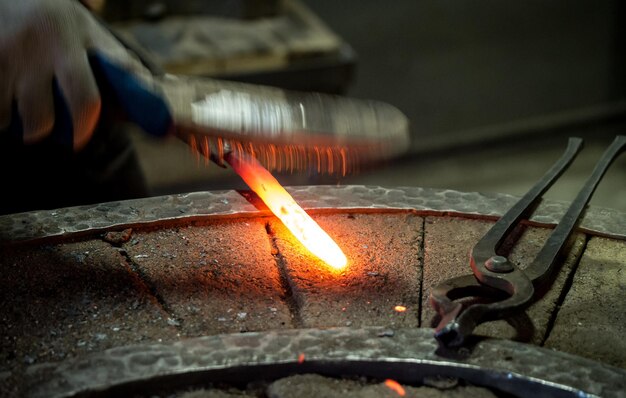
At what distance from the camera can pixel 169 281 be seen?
1.42 meters

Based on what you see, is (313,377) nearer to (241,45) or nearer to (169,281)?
(169,281)

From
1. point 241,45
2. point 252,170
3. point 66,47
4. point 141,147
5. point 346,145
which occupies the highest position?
point 66,47

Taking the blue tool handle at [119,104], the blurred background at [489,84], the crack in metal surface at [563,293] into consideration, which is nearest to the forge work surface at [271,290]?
the crack in metal surface at [563,293]

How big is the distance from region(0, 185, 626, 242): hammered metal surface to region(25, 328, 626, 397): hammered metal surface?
1.38ft

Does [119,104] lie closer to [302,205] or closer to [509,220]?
[302,205]

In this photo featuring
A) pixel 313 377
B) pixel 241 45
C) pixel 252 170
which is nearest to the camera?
pixel 313 377

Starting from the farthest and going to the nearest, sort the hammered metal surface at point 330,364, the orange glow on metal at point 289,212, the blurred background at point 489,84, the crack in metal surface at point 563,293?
the blurred background at point 489,84
the orange glow on metal at point 289,212
the crack in metal surface at point 563,293
the hammered metal surface at point 330,364

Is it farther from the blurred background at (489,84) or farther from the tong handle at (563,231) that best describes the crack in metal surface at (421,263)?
the blurred background at (489,84)

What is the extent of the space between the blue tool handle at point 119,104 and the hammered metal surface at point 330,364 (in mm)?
361

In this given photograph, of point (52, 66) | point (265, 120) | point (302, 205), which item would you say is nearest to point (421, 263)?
point (302, 205)

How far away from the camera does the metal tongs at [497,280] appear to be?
119 cm

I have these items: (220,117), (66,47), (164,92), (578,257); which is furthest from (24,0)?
(578,257)

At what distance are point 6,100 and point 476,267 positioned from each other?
84 cm

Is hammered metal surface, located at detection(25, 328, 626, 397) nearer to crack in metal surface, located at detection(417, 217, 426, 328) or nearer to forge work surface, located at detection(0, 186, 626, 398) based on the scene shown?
forge work surface, located at detection(0, 186, 626, 398)
